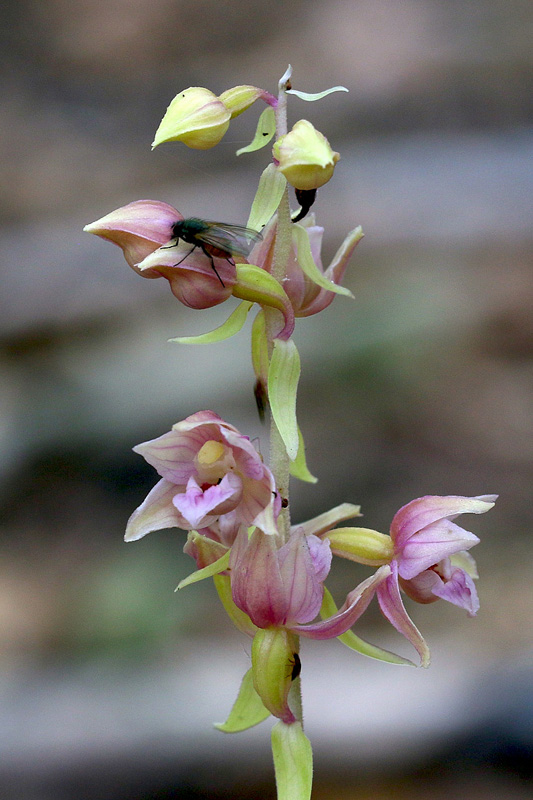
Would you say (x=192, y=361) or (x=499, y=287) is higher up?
(x=499, y=287)

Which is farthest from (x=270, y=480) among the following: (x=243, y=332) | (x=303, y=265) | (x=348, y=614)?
(x=243, y=332)

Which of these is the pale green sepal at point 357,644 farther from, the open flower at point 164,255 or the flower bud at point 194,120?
the flower bud at point 194,120

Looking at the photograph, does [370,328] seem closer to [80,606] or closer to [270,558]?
[80,606]

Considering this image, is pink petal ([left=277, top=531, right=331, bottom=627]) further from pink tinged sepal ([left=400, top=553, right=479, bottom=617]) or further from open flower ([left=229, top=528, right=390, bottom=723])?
pink tinged sepal ([left=400, top=553, right=479, bottom=617])

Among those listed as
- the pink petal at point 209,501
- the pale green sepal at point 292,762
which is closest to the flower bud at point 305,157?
the pink petal at point 209,501

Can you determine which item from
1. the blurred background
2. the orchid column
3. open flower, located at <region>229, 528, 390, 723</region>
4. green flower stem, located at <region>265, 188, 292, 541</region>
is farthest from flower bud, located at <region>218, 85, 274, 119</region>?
the blurred background

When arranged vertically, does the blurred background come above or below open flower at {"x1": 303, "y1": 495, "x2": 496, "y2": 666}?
above

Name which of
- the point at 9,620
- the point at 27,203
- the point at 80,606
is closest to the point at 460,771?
the point at 80,606
